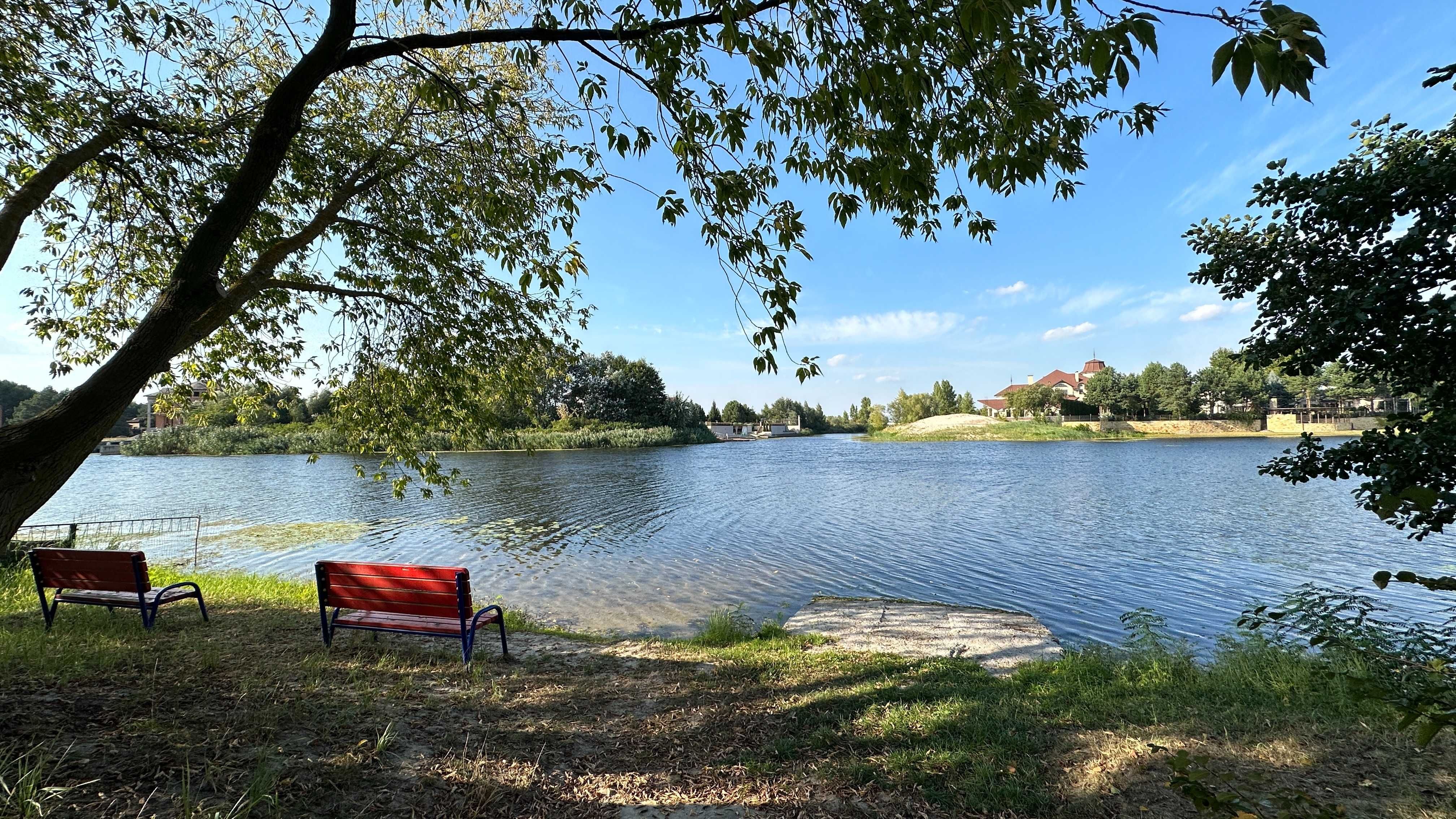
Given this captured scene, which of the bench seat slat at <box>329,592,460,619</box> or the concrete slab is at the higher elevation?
the bench seat slat at <box>329,592,460,619</box>

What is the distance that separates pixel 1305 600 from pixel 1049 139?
9.08 metres

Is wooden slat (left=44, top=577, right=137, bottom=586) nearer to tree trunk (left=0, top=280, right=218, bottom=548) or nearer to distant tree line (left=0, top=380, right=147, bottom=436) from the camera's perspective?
tree trunk (left=0, top=280, right=218, bottom=548)

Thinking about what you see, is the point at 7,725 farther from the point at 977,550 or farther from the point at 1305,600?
the point at 977,550

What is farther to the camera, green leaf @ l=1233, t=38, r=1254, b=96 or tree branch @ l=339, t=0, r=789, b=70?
tree branch @ l=339, t=0, r=789, b=70

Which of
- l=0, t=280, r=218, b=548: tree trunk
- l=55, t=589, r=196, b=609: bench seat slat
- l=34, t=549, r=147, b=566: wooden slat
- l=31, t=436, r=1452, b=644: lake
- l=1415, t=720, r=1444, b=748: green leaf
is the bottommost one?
l=31, t=436, r=1452, b=644: lake

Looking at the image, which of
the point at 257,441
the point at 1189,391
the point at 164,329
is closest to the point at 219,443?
the point at 257,441

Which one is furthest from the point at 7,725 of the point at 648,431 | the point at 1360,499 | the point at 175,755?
the point at 648,431

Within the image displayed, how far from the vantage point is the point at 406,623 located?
5961 mm

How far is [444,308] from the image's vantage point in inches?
275

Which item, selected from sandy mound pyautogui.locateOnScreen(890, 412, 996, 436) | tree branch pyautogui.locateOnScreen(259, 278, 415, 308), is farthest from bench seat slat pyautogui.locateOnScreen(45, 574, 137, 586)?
sandy mound pyautogui.locateOnScreen(890, 412, 996, 436)

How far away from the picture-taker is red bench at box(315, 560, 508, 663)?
577 centimetres

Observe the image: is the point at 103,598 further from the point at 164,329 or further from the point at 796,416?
the point at 796,416

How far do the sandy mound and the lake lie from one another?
1935 inches

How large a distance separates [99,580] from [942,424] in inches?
3517
